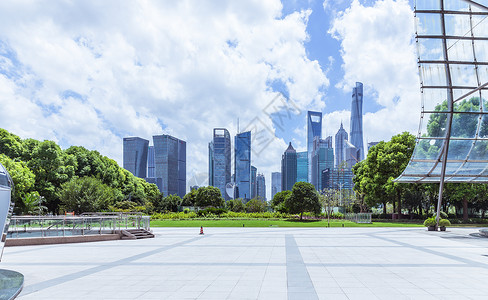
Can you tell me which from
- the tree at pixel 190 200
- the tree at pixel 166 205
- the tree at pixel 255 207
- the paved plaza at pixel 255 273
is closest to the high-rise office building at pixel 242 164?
the tree at pixel 190 200

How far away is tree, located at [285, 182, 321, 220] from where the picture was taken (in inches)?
1866

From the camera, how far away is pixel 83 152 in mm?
52219

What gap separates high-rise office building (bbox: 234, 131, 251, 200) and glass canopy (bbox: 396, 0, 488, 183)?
346 feet

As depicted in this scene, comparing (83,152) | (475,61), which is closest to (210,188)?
(83,152)

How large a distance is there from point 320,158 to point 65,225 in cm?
17989

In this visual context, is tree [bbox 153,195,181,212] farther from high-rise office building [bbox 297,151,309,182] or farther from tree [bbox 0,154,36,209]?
high-rise office building [bbox 297,151,309,182]

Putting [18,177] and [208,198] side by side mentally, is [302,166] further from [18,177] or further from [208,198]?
[18,177]

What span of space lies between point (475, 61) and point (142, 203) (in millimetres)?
52097

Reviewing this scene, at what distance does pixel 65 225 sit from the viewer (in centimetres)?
1991

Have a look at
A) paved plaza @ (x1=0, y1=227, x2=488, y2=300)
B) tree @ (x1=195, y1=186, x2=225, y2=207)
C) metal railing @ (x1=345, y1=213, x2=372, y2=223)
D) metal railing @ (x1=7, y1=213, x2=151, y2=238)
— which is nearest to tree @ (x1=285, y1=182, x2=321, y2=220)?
metal railing @ (x1=345, y1=213, x2=372, y2=223)

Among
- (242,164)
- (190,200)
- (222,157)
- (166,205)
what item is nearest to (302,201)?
(166,205)

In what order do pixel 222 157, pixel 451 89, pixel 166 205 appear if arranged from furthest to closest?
pixel 222 157 < pixel 166 205 < pixel 451 89

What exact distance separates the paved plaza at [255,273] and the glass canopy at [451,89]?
11.0m

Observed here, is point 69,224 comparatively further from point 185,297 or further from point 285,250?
point 185,297
